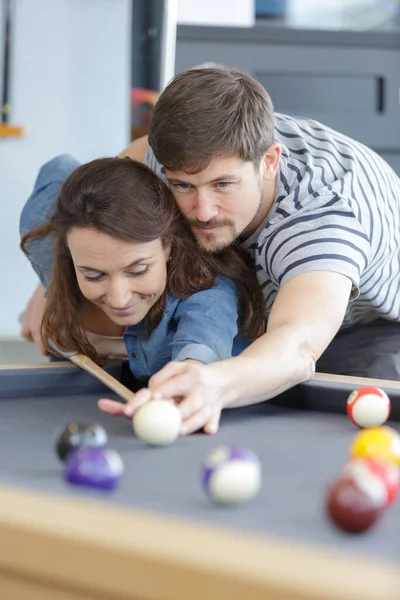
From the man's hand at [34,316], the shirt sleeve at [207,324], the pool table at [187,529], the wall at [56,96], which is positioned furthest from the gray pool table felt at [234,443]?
the wall at [56,96]

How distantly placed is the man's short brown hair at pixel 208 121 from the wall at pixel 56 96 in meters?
2.89

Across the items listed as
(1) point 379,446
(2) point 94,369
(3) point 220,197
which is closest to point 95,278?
(2) point 94,369

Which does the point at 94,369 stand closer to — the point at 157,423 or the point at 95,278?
the point at 95,278

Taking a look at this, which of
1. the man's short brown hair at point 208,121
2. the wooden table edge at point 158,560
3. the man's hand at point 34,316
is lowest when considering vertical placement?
the man's hand at point 34,316

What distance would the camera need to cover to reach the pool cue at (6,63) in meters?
4.62

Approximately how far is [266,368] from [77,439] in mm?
506

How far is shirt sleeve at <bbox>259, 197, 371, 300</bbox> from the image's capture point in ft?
5.99

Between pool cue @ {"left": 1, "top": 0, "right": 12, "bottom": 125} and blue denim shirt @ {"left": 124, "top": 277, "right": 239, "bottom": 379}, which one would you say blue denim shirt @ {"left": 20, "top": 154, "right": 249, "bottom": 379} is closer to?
blue denim shirt @ {"left": 124, "top": 277, "right": 239, "bottom": 379}

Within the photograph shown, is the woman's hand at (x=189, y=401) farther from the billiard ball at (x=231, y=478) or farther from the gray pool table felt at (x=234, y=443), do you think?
the billiard ball at (x=231, y=478)

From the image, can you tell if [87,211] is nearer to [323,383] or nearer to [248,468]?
[323,383]

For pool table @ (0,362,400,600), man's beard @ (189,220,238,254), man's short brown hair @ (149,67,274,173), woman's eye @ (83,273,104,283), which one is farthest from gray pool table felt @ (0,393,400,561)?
man's short brown hair @ (149,67,274,173)

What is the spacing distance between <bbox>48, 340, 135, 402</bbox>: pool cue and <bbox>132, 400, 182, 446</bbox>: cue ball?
30 centimetres

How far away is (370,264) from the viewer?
2.11 m

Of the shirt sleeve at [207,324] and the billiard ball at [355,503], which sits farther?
the shirt sleeve at [207,324]
